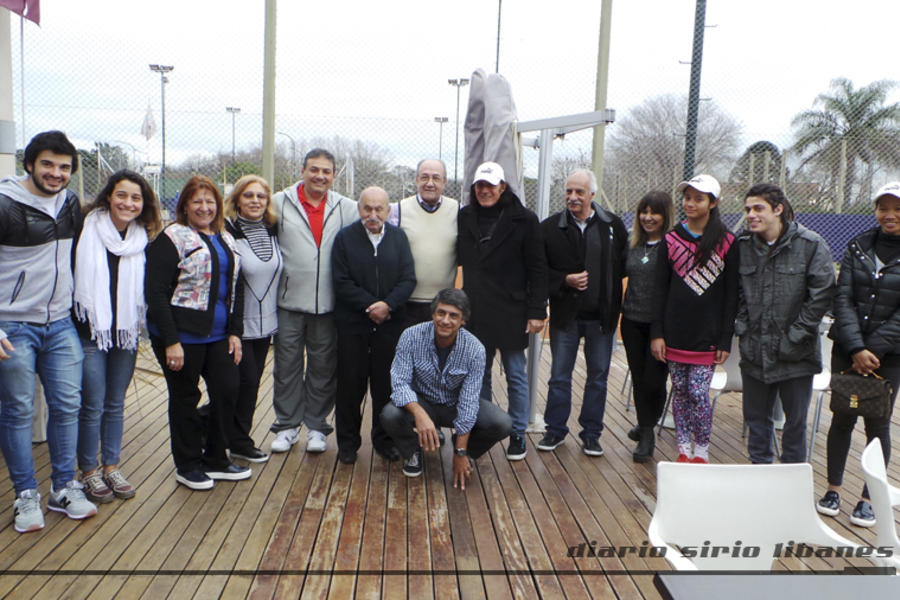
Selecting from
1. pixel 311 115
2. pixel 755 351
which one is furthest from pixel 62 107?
pixel 755 351

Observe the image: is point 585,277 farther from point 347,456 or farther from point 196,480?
point 196,480

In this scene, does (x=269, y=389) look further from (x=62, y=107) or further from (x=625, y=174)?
(x=625, y=174)

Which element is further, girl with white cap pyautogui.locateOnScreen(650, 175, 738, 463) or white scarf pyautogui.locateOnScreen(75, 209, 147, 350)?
girl with white cap pyautogui.locateOnScreen(650, 175, 738, 463)

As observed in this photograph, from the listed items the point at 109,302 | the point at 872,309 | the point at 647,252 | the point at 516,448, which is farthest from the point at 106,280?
the point at 872,309

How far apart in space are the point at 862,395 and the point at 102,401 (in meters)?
3.32

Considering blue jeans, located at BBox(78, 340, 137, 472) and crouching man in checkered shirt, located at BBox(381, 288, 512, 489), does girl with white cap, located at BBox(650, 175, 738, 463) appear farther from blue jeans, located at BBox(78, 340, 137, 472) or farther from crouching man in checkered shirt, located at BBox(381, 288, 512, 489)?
blue jeans, located at BBox(78, 340, 137, 472)

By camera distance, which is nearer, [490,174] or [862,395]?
[862,395]

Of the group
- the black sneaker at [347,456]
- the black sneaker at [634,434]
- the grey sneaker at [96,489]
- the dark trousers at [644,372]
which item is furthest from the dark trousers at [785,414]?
the grey sneaker at [96,489]

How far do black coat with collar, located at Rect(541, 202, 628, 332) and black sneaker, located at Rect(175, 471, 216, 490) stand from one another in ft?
6.46

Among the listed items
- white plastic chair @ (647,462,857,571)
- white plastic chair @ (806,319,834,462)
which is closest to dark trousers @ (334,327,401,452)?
white plastic chair @ (647,462,857,571)

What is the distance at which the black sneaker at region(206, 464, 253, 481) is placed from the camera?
3.33 meters

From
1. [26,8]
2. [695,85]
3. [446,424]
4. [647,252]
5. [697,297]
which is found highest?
[695,85]

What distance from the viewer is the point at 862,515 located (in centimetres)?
303

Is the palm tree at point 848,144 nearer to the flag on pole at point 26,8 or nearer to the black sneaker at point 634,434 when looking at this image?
the black sneaker at point 634,434
